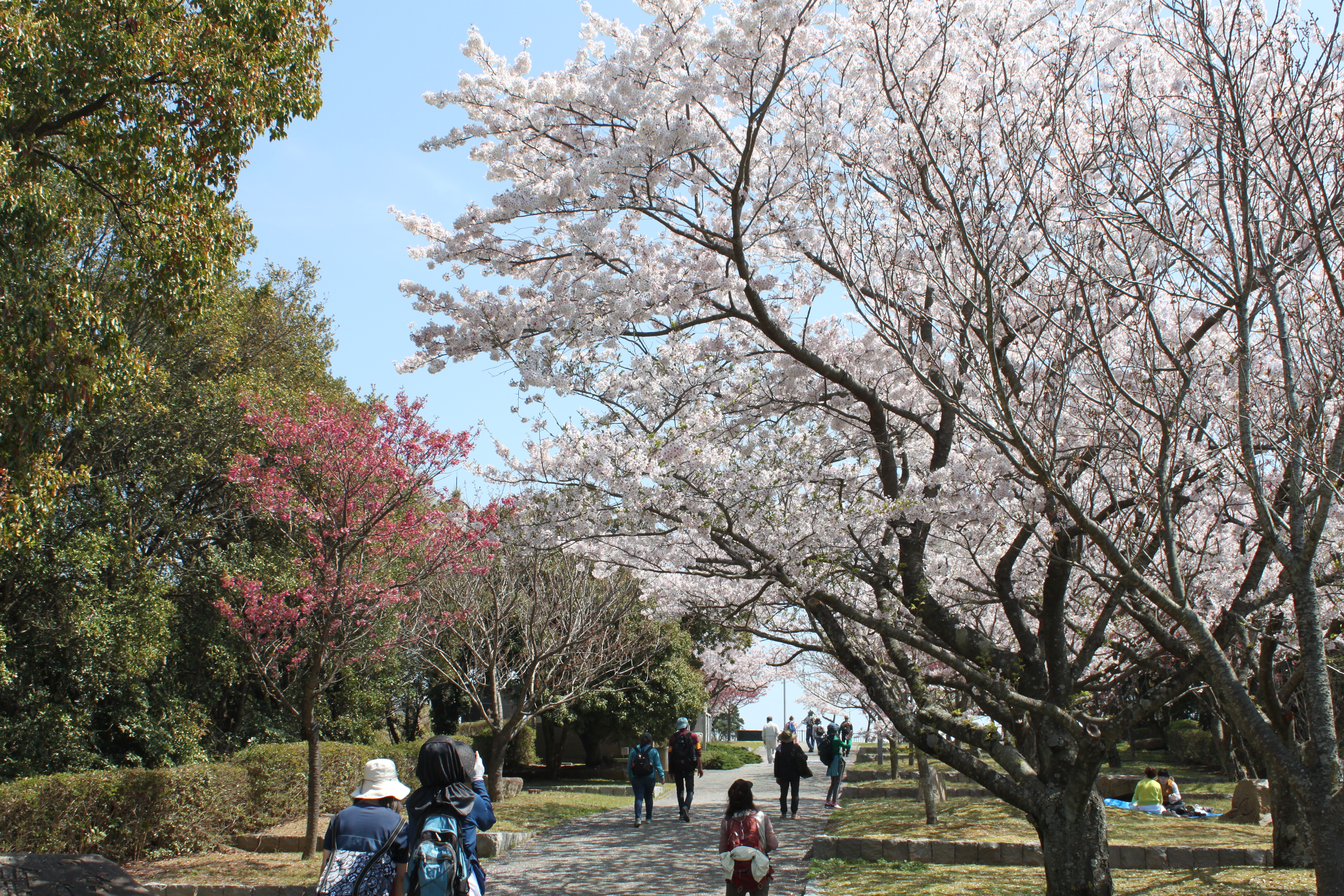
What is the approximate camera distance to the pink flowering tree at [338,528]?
30.5 ft

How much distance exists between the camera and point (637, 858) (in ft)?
32.1

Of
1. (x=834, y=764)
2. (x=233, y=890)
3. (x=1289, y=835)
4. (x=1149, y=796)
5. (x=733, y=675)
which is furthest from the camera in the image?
(x=733, y=675)

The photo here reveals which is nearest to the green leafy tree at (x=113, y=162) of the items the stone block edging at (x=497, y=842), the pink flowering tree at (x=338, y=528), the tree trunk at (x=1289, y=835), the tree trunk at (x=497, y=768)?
the pink flowering tree at (x=338, y=528)

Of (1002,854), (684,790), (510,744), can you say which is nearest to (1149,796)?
(1002,854)

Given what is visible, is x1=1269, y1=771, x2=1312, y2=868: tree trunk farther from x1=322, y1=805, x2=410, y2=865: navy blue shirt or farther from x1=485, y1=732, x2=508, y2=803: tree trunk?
x1=485, y1=732, x2=508, y2=803: tree trunk

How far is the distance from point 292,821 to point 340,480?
17.2 ft

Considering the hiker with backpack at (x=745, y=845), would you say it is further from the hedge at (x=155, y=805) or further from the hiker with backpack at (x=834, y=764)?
the hiker with backpack at (x=834, y=764)

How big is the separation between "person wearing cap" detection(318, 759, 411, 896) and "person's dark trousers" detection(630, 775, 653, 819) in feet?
28.2

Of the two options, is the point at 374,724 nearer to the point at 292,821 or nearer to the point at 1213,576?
the point at 292,821

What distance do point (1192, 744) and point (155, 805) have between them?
86.5 ft

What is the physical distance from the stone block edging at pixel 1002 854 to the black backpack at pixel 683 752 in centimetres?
379

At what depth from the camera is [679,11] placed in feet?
19.3

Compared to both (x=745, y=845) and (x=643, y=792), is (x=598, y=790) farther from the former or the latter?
(x=745, y=845)

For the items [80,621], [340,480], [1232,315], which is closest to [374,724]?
[80,621]
